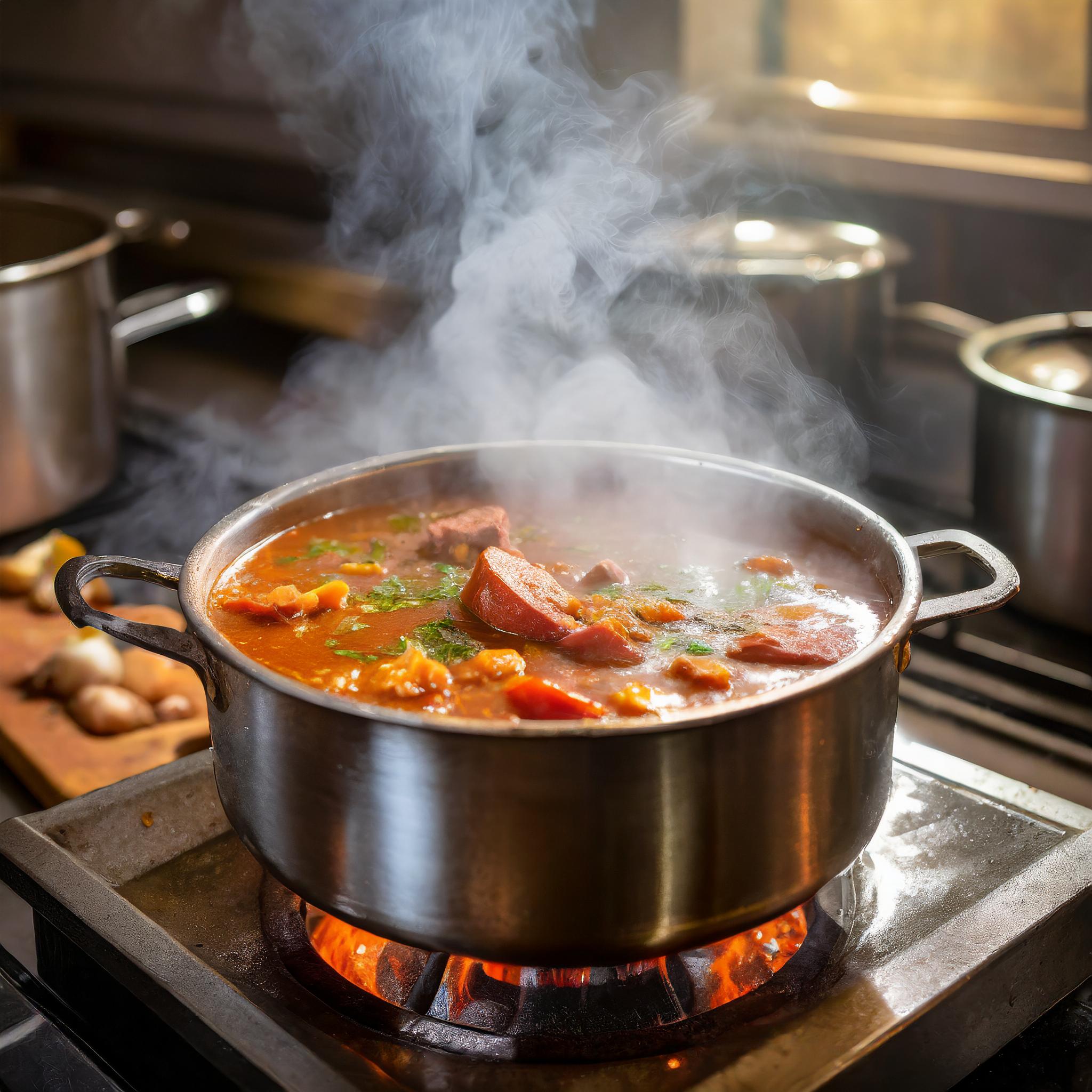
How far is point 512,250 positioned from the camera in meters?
2.39

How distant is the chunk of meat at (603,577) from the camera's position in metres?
1.52

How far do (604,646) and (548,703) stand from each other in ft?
0.54

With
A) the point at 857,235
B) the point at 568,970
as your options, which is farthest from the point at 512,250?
the point at 568,970

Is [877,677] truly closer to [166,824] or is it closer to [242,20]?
[166,824]

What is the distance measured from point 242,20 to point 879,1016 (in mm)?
4018

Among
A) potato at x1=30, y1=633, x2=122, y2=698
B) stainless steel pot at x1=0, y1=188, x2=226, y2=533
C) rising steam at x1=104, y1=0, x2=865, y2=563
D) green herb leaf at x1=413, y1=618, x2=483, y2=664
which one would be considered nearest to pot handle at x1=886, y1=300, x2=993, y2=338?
rising steam at x1=104, y1=0, x2=865, y2=563

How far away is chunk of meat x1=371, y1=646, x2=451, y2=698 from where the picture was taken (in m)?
1.24

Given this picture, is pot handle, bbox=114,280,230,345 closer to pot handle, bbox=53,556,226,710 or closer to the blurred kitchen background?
the blurred kitchen background

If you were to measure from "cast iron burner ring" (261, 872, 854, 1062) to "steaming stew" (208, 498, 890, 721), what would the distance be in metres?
0.31

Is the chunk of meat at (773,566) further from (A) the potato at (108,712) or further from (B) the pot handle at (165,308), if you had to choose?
(B) the pot handle at (165,308)

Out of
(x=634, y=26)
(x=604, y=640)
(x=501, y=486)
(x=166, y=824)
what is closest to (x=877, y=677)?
(x=604, y=640)

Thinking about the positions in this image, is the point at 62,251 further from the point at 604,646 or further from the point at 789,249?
the point at 604,646

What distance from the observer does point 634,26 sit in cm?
317

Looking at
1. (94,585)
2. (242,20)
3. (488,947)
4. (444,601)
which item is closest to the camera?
(488,947)
